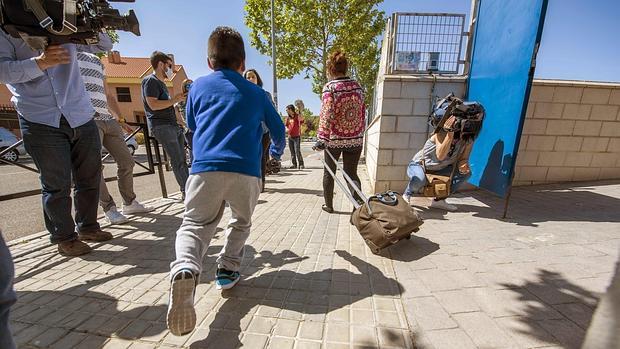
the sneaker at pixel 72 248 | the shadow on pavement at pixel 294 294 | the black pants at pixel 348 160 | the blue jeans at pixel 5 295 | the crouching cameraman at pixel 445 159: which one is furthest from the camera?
the black pants at pixel 348 160

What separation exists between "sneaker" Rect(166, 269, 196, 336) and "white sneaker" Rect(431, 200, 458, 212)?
3474 millimetres

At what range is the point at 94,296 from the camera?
195cm

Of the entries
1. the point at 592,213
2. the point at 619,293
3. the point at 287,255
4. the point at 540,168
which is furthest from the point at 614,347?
the point at 540,168

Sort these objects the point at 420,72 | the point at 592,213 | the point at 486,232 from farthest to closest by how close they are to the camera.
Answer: the point at 420,72 → the point at 592,213 → the point at 486,232

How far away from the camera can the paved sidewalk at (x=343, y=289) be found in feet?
5.13

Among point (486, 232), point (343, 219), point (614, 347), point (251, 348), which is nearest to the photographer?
point (614, 347)

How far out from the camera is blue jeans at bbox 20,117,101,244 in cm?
232

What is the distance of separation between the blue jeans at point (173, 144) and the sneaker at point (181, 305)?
10.1ft

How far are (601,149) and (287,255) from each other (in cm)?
588

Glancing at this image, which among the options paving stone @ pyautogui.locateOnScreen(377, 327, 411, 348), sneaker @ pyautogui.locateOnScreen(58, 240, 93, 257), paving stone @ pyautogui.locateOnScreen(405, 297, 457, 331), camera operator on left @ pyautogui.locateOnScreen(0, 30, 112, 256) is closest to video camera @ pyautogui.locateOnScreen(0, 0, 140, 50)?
camera operator on left @ pyautogui.locateOnScreen(0, 30, 112, 256)

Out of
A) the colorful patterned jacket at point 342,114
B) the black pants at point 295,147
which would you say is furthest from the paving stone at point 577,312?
the black pants at point 295,147

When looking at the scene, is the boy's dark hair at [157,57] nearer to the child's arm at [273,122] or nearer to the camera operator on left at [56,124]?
the camera operator on left at [56,124]

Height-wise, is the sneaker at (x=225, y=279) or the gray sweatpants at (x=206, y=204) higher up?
the gray sweatpants at (x=206, y=204)

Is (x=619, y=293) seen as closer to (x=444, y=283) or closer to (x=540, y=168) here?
(x=444, y=283)
